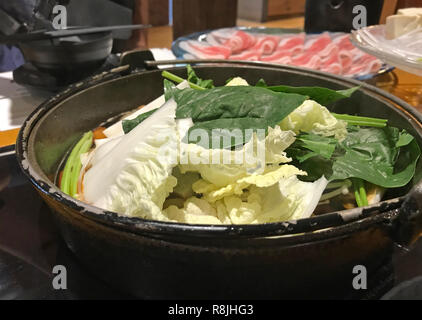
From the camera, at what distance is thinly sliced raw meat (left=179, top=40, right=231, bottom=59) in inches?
82.0

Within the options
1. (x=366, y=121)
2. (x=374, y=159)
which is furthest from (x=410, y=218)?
(x=366, y=121)

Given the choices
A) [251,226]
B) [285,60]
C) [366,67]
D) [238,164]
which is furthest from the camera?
[285,60]

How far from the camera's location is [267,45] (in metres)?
2.31

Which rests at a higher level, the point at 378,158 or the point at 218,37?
the point at 218,37

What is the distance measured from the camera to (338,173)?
931 millimetres

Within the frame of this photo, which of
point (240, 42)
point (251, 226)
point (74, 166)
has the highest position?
point (240, 42)

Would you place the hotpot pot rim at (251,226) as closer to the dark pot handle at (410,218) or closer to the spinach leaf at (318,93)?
the dark pot handle at (410,218)

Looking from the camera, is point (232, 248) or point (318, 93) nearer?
point (232, 248)

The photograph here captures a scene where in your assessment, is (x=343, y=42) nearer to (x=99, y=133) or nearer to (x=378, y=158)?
(x=378, y=158)

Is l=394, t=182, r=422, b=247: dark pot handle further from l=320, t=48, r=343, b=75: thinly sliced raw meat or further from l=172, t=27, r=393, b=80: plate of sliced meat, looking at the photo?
l=320, t=48, r=343, b=75: thinly sliced raw meat

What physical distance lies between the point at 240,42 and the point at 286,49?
0.30m

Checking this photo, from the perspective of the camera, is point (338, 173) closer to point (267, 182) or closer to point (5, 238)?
point (267, 182)

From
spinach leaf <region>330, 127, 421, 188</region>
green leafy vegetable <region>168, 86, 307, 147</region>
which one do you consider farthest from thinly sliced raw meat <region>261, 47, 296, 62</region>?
green leafy vegetable <region>168, 86, 307, 147</region>
